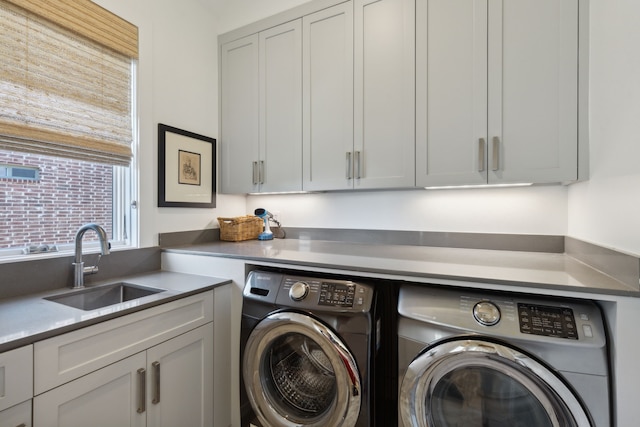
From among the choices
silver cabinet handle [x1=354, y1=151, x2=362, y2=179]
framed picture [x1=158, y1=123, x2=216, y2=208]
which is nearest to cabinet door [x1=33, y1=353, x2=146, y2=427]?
framed picture [x1=158, y1=123, x2=216, y2=208]

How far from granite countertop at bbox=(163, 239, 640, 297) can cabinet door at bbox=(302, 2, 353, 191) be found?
474mm

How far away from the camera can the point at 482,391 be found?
3.69ft

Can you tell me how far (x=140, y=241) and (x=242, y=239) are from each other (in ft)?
2.27

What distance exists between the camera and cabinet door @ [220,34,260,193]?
2201 mm

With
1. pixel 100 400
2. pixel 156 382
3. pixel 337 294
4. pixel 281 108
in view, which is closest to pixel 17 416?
pixel 100 400

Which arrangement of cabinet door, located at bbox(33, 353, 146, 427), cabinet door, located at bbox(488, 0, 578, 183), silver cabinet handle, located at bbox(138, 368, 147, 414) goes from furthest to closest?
cabinet door, located at bbox(488, 0, 578, 183) < silver cabinet handle, located at bbox(138, 368, 147, 414) < cabinet door, located at bbox(33, 353, 146, 427)

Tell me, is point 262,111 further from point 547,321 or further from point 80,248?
point 547,321

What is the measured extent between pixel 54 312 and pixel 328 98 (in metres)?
1.74

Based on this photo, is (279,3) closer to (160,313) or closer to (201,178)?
(201,178)

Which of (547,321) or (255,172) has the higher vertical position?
(255,172)

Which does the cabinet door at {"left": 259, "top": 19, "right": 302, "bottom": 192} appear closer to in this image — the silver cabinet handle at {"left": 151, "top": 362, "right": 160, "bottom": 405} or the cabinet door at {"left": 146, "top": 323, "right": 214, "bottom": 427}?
the cabinet door at {"left": 146, "top": 323, "right": 214, "bottom": 427}

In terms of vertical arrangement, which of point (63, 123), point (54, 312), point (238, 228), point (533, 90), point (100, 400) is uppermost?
point (533, 90)

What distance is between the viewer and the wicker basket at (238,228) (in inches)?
89.2

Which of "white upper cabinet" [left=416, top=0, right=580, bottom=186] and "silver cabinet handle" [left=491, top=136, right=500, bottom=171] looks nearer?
"white upper cabinet" [left=416, top=0, right=580, bottom=186]
